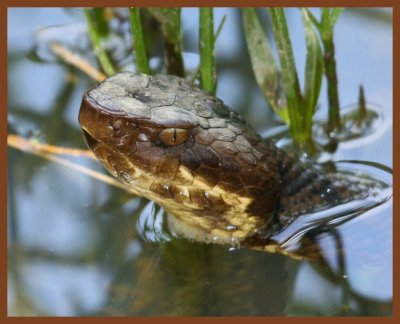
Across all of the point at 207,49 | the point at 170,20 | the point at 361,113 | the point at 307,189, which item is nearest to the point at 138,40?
the point at 170,20

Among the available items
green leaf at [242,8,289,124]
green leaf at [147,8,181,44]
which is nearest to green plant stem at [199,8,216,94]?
green leaf at [147,8,181,44]

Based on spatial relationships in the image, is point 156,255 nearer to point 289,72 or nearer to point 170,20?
point 289,72

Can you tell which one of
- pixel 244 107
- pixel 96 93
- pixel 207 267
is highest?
pixel 96 93

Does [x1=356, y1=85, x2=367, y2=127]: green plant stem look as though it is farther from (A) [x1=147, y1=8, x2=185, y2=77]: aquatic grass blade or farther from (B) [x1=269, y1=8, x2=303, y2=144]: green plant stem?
(A) [x1=147, y1=8, x2=185, y2=77]: aquatic grass blade

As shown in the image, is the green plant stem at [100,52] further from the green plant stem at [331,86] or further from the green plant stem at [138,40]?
the green plant stem at [331,86]

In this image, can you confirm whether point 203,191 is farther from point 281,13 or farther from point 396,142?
point 396,142

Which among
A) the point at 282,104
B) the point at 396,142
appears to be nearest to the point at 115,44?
the point at 282,104

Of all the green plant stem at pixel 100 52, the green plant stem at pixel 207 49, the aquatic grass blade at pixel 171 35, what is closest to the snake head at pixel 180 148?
the green plant stem at pixel 207 49
